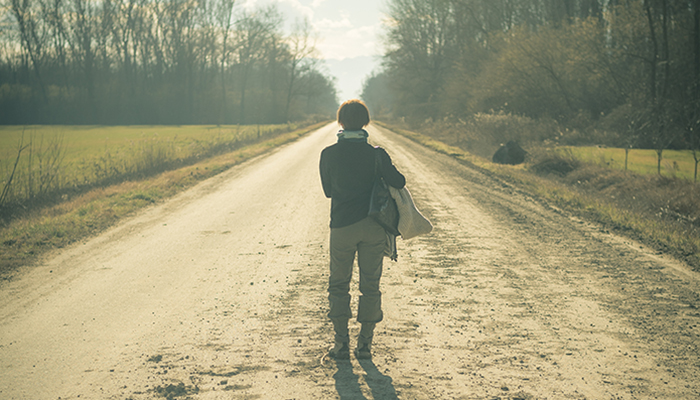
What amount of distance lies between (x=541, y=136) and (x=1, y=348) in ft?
76.4

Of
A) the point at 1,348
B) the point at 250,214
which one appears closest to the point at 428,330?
the point at 1,348

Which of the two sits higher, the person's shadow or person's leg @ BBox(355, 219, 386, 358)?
person's leg @ BBox(355, 219, 386, 358)

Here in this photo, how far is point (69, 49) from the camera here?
62562 millimetres

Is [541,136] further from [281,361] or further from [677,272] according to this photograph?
[281,361]

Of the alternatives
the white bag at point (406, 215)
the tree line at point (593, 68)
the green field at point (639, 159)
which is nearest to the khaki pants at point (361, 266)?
the white bag at point (406, 215)

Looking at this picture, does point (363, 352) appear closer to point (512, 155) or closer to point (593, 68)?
point (512, 155)

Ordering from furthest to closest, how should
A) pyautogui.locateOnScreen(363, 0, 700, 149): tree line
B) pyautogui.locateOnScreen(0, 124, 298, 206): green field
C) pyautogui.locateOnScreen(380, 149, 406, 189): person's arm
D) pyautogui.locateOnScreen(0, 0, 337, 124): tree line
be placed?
pyautogui.locateOnScreen(0, 0, 337, 124): tree line, pyautogui.locateOnScreen(363, 0, 700, 149): tree line, pyautogui.locateOnScreen(0, 124, 298, 206): green field, pyautogui.locateOnScreen(380, 149, 406, 189): person's arm

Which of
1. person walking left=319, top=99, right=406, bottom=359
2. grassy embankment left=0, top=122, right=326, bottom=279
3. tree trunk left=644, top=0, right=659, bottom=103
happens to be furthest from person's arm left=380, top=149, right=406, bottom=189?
tree trunk left=644, top=0, right=659, bottom=103

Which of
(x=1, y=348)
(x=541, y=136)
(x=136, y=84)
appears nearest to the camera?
(x=1, y=348)

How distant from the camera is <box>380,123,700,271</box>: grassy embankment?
7.96 m

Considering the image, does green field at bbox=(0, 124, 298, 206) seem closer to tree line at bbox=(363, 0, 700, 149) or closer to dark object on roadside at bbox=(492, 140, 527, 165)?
dark object on roadside at bbox=(492, 140, 527, 165)

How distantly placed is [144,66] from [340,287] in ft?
246

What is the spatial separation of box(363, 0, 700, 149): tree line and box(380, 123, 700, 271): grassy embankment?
4.20ft

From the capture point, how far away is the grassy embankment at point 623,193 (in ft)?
26.1
